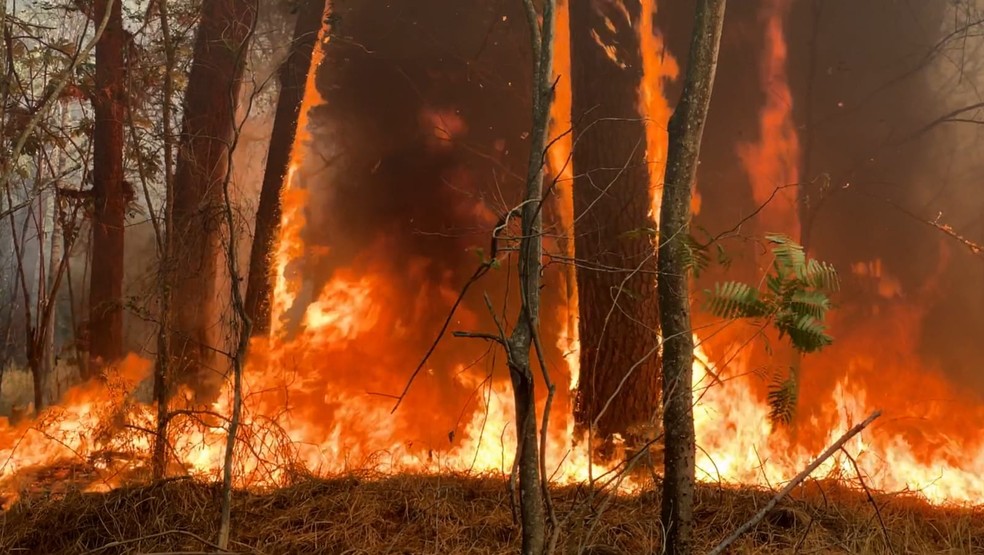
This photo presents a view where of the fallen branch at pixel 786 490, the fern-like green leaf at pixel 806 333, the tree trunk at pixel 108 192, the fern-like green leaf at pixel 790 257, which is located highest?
the tree trunk at pixel 108 192

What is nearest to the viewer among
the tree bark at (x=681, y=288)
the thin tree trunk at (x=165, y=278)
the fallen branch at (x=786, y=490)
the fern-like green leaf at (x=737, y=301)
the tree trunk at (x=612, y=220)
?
the fallen branch at (x=786, y=490)

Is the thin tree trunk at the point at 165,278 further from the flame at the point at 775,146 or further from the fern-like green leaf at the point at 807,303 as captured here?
the flame at the point at 775,146

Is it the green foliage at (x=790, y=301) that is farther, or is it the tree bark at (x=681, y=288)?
the tree bark at (x=681, y=288)

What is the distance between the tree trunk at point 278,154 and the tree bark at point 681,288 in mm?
3442

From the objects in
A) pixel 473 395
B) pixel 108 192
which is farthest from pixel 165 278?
pixel 473 395

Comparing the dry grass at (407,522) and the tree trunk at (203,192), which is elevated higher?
→ the tree trunk at (203,192)

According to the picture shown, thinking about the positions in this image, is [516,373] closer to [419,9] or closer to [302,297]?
[302,297]

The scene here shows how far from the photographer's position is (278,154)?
5.88 m

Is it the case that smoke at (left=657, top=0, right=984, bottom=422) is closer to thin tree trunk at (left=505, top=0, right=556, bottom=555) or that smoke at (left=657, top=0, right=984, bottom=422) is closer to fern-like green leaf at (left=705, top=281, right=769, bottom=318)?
fern-like green leaf at (left=705, top=281, right=769, bottom=318)

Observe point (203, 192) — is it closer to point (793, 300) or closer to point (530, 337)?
point (530, 337)

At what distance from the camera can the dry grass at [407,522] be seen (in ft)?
13.6

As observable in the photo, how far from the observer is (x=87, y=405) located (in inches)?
207

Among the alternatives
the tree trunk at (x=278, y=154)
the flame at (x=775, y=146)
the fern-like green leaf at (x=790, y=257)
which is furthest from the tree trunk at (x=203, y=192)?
the flame at (x=775, y=146)

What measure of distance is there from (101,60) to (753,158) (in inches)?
214
